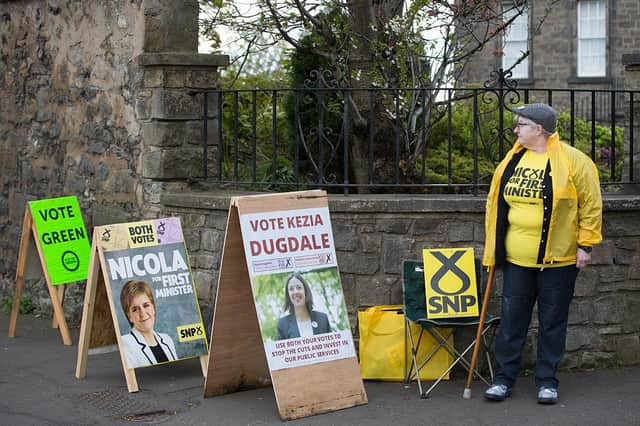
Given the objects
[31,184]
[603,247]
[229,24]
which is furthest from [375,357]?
[31,184]

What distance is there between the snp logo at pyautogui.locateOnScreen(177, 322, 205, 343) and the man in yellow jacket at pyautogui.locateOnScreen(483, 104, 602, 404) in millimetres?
2021

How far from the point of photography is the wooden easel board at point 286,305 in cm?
621

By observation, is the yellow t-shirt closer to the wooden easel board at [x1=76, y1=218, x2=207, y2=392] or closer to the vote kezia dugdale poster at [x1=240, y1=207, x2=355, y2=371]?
the vote kezia dugdale poster at [x1=240, y1=207, x2=355, y2=371]

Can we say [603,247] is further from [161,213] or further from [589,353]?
[161,213]

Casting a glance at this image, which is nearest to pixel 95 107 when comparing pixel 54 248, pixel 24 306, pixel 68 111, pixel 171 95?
pixel 68 111

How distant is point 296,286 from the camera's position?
20.8 ft

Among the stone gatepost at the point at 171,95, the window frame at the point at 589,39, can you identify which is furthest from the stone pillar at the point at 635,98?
the window frame at the point at 589,39

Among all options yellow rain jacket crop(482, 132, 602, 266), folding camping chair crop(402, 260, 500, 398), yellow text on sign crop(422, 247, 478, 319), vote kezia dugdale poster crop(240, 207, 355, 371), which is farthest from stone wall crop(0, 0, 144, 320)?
yellow rain jacket crop(482, 132, 602, 266)

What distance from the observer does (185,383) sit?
6996 mm

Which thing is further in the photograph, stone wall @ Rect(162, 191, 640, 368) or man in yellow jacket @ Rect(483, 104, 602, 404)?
stone wall @ Rect(162, 191, 640, 368)

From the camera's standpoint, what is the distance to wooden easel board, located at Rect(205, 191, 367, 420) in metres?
6.21

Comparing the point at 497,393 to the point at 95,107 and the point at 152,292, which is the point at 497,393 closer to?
the point at 152,292

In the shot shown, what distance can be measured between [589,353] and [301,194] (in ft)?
A: 7.83

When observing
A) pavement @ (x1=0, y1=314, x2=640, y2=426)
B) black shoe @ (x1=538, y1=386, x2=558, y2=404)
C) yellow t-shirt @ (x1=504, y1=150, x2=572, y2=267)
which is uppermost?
yellow t-shirt @ (x1=504, y1=150, x2=572, y2=267)
